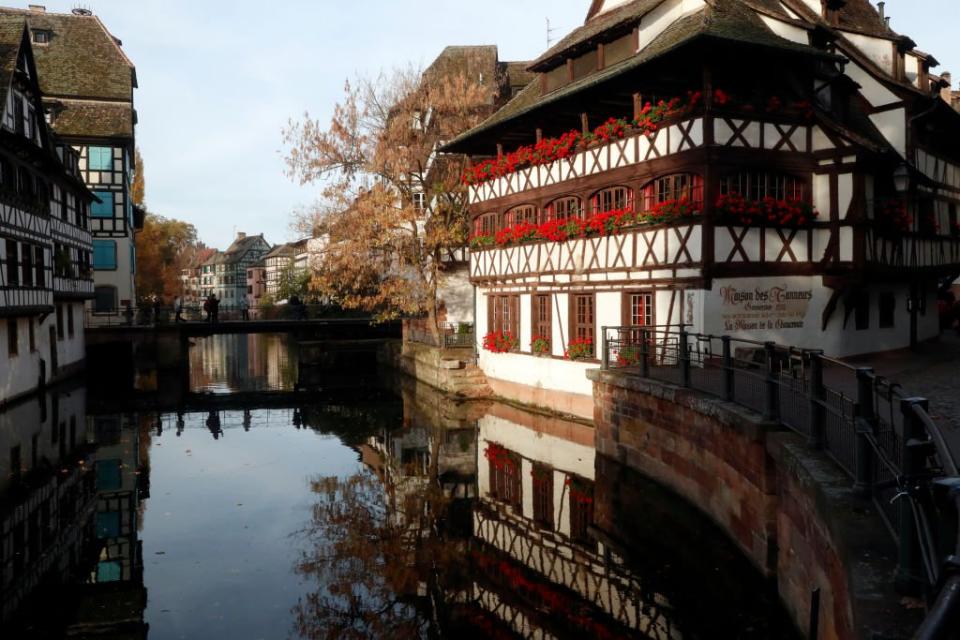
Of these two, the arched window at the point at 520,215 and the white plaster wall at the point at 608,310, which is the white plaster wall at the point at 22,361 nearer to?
the arched window at the point at 520,215

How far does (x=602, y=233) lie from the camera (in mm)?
20328

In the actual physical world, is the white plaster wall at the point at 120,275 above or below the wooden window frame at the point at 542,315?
above

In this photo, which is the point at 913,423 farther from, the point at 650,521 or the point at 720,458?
the point at 650,521

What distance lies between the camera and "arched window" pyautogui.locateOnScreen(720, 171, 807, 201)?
59.1 feet

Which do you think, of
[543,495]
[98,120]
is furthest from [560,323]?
[98,120]

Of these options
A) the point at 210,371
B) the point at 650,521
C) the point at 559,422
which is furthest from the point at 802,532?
the point at 210,371

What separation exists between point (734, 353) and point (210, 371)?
31879mm

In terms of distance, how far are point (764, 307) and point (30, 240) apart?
908 inches

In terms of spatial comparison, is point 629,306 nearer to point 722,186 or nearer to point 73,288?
point 722,186

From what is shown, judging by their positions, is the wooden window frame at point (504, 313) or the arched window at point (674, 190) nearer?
the arched window at point (674, 190)

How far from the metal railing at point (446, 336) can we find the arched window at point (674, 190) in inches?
406

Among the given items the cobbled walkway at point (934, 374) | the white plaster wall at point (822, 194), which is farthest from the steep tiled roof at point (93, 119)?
the cobbled walkway at point (934, 374)

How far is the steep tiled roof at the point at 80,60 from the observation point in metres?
44.1

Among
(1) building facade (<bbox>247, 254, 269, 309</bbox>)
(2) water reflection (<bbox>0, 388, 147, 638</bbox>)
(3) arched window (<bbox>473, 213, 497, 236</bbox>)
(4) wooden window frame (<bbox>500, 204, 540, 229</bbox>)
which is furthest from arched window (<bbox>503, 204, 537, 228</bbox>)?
(1) building facade (<bbox>247, 254, 269, 309</bbox>)
